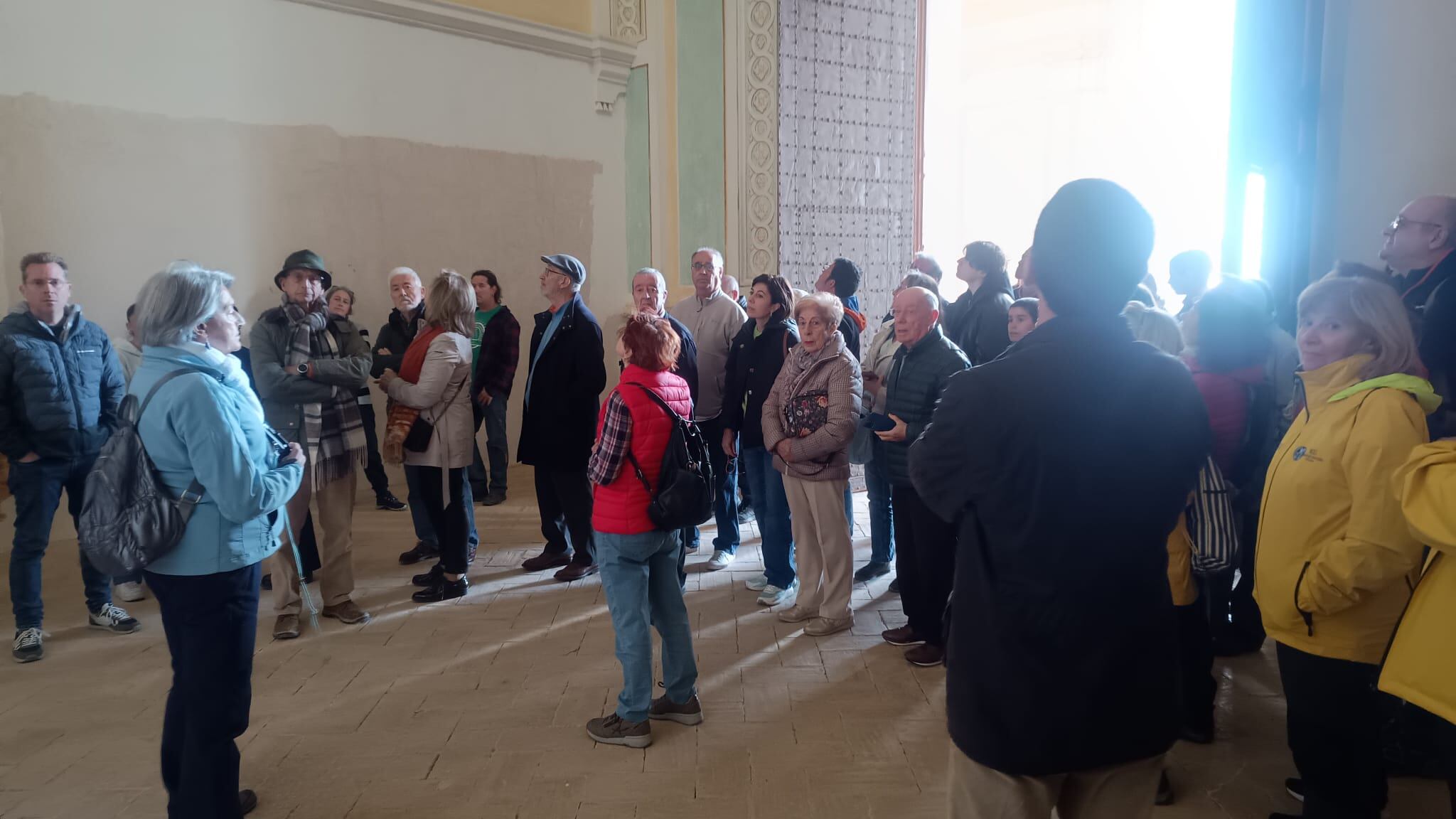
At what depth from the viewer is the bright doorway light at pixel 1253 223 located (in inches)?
→ 191

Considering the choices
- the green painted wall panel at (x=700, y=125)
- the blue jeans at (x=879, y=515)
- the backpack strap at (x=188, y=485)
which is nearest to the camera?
the backpack strap at (x=188, y=485)

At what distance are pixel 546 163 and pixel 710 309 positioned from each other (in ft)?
11.2

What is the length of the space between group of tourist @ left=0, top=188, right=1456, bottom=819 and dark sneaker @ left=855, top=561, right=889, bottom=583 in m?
0.02

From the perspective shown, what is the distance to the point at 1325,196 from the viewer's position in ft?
15.4

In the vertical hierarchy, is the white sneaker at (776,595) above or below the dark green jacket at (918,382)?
below

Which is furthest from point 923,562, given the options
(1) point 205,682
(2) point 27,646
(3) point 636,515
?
(2) point 27,646

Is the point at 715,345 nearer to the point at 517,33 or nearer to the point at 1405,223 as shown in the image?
the point at 1405,223

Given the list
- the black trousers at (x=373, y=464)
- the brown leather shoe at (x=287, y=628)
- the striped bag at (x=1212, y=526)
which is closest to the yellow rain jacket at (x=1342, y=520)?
the striped bag at (x=1212, y=526)

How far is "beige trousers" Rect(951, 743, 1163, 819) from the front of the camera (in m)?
1.56

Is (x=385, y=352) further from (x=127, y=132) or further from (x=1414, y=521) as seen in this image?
(x=1414, y=521)

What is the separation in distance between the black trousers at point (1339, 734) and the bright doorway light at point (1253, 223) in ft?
10.3

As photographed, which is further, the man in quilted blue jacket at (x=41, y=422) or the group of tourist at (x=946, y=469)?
the man in quilted blue jacket at (x=41, y=422)

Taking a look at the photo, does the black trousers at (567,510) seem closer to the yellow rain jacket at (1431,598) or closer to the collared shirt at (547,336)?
the collared shirt at (547,336)

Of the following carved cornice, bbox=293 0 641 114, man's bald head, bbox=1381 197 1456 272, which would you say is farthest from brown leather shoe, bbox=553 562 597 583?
carved cornice, bbox=293 0 641 114
